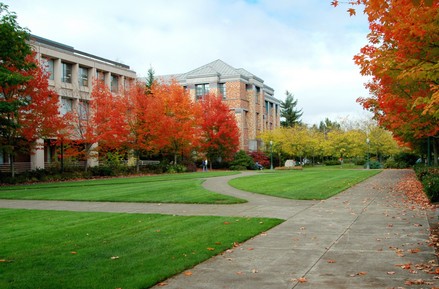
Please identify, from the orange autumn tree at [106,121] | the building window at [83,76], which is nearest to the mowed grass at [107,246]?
the orange autumn tree at [106,121]

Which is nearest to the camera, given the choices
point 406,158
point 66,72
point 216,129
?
point 66,72

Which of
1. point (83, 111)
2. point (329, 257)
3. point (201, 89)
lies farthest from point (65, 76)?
point (329, 257)

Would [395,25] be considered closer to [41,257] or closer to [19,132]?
[41,257]

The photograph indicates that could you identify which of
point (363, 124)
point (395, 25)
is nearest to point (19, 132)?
point (395, 25)

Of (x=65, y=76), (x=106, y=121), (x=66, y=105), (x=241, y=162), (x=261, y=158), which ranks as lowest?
(x=241, y=162)

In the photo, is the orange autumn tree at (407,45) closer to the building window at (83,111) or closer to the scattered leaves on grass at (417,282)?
the scattered leaves on grass at (417,282)

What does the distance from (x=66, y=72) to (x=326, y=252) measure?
41.8 m

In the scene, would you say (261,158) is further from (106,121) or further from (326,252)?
(326,252)

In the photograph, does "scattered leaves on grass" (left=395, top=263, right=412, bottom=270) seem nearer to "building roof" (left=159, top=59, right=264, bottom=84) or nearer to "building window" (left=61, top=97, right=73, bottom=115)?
"building window" (left=61, top=97, right=73, bottom=115)

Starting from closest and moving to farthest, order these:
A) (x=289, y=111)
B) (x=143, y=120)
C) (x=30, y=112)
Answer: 1. (x=30, y=112)
2. (x=143, y=120)
3. (x=289, y=111)

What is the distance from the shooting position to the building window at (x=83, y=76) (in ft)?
150

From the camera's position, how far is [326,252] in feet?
25.0

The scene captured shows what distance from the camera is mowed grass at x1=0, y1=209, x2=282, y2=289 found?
6.12 metres

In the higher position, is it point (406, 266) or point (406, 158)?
point (406, 158)
